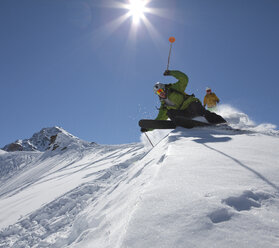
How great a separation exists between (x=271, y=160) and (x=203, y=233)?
1755 millimetres

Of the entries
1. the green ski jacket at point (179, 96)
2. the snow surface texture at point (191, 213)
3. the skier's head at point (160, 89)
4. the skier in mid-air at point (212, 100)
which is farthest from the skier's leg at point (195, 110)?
the skier in mid-air at point (212, 100)

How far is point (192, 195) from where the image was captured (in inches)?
58.9

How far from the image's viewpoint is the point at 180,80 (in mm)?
6688

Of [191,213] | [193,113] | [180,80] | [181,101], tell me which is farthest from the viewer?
[181,101]

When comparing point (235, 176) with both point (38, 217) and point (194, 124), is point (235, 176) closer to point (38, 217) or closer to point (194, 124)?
point (38, 217)

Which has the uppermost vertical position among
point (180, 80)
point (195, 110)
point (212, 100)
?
point (212, 100)

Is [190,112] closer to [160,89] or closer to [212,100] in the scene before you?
[160,89]

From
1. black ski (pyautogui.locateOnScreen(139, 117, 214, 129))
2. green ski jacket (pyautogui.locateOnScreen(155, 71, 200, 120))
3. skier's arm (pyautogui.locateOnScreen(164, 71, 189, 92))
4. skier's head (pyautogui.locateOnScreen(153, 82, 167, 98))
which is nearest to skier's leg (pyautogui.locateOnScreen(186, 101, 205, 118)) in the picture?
green ski jacket (pyautogui.locateOnScreen(155, 71, 200, 120))

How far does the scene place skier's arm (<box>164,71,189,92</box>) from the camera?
21.7 feet

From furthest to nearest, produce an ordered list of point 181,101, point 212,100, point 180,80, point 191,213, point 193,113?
point 212,100
point 181,101
point 193,113
point 180,80
point 191,213

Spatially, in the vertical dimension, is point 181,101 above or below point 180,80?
below

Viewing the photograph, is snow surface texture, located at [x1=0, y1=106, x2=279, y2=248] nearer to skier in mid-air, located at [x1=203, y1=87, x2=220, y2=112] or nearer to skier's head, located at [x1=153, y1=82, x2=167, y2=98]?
skier's head, located at [x1=153, y1=82, x2=167, y2=98]

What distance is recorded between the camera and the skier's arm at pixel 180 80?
6600 millimetres

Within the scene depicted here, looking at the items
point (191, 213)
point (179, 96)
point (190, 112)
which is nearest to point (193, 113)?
point (190, 112)
